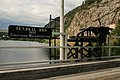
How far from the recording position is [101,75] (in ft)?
33.7

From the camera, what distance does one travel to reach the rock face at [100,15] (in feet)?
336

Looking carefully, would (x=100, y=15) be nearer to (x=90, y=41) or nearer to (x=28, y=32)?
(x=90, y=41)

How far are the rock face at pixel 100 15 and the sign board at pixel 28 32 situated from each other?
81.3 metres

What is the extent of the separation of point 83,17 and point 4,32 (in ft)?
417

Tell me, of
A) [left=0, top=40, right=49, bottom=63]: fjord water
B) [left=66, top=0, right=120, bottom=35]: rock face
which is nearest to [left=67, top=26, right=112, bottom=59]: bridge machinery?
[left=0, top=40, right=49, bottom=63]: fjord water

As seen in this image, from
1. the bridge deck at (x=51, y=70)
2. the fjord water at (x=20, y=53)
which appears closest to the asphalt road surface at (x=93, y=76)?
the bridge deck at (x=51, y=70)

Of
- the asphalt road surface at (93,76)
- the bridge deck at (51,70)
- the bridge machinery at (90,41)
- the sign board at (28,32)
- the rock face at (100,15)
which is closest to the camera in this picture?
the bridge deck at (51,70)

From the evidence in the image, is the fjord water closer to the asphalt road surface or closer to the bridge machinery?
the bridge machinery

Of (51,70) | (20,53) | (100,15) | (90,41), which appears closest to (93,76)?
(51,70)

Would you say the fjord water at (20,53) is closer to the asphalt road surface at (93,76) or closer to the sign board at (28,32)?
the sign board at (28,32)

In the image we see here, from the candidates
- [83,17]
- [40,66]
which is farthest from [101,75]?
[83,17]

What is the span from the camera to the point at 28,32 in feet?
31.4

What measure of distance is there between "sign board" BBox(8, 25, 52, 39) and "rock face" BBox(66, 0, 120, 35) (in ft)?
267

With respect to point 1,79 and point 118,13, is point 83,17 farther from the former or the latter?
point 1,79
